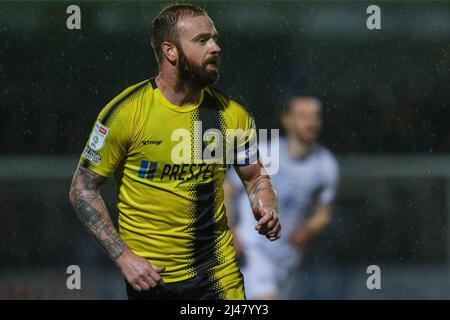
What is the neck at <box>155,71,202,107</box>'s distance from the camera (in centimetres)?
392

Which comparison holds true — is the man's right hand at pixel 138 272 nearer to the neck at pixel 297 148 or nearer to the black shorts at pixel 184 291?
the black shorts at pixel 184 291

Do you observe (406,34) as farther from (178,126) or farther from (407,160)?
(178,126)

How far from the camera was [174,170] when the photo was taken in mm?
3898

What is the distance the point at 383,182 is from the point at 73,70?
1.62 m

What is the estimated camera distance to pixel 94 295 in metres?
5.65

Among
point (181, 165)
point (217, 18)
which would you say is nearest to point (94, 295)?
point (217, 18)

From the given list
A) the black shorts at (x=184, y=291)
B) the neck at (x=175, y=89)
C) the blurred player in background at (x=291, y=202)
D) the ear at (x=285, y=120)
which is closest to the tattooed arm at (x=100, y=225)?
the black shorts at (x=184, y=291)

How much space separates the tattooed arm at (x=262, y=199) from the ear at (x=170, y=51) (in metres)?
0.44

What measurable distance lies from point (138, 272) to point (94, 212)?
10.3 inches

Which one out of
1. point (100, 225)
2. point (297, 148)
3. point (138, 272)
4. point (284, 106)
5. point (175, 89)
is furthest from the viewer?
point (284, 106)

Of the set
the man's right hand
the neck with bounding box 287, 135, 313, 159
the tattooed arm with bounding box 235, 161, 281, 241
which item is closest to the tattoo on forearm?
the tattooed arm with bounding box 235, 161, 281, 241

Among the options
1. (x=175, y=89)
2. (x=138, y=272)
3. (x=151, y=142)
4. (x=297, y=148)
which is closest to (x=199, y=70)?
(x=175, y=89)

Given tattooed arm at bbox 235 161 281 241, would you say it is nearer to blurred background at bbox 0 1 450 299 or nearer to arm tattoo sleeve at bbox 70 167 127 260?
arm tattoo sleeve at bbox 70 167 127 260

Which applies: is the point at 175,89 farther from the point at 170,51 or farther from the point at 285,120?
the point at 285,120
